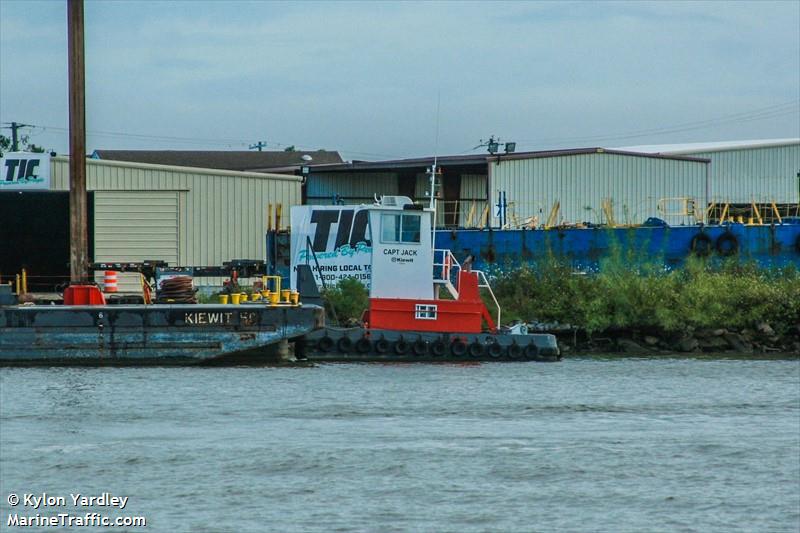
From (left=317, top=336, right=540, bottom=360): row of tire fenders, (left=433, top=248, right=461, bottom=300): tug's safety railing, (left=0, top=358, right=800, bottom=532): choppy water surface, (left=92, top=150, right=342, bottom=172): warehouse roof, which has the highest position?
(left=92, top=150, right=342, bottom=172): warehouse roof

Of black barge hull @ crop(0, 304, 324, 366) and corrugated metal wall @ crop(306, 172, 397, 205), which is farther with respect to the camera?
corrugated metal wall @ crop(306, 172, 397, 205)

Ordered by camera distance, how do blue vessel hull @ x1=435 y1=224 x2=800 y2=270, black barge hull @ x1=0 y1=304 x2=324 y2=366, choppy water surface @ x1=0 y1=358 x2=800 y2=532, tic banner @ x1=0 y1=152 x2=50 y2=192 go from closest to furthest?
choppy water surface @ x1=0 y1=358 x2=800 y2=532 → black barge hull @ x1=0 y1=304 x2=324 y2=366 → blue vessel hull @ x1=435 y1=224 x2=800 y2=270 → tic banner @ x1=0 y1=152 x2=50 y2=192

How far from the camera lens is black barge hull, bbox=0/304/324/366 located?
29094 mm

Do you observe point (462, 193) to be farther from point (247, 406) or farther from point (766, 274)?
point (247, 406)

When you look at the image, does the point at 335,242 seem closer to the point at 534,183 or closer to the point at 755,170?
the point at 534,183

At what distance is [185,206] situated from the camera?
1735 inches

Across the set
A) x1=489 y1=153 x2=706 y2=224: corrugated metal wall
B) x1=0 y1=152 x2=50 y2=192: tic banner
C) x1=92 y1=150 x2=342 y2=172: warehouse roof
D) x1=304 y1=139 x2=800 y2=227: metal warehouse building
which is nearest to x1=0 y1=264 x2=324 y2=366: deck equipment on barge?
x1=0 y1=152 x2=50 y2=192: tic banner

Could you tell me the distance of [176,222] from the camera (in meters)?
43.9

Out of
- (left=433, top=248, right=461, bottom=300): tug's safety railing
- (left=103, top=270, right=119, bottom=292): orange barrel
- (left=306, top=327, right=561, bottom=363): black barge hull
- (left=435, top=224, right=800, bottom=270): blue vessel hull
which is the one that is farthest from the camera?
(left=435, top=224, right=800, bottom=270): blue vessel hull

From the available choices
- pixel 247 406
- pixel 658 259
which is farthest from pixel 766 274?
pixel 247 406

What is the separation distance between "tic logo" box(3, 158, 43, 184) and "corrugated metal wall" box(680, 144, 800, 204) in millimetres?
26544

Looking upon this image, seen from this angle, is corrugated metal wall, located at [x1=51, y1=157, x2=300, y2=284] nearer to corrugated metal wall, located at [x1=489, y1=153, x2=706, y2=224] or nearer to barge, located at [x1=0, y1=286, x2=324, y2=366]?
corrugated metal wall, located at [x1=489, y1=153, x2=706, y2=224]

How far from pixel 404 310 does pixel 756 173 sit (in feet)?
99.8

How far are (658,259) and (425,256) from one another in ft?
40.1
